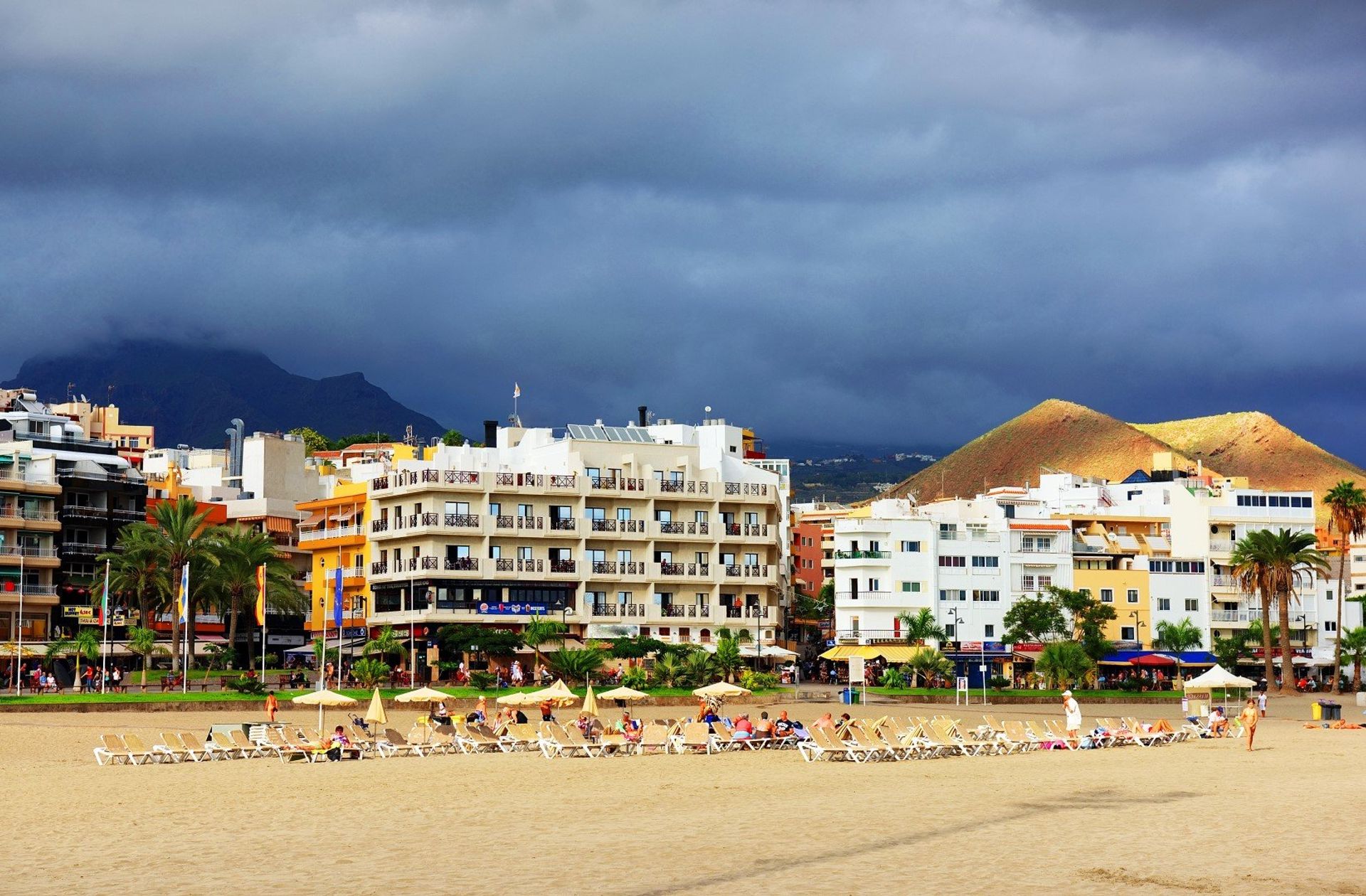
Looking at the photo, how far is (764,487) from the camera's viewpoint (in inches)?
3910

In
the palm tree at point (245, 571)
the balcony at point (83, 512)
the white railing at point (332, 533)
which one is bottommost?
the palm tree at point (245, 571)

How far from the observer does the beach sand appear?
20438 millimetres

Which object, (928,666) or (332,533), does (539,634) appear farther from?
(332,533)

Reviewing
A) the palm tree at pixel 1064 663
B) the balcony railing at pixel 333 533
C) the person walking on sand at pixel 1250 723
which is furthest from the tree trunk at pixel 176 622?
the person walking on sand at pixel 1250 723

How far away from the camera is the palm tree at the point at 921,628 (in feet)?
316

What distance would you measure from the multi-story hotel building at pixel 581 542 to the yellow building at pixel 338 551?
177 cm

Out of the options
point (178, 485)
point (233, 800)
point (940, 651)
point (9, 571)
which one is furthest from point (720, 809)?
point (178, 485)

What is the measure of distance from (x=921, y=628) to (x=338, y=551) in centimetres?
3345

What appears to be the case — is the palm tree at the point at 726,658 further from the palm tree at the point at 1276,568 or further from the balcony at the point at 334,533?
the palm tree at the point at 1276,568

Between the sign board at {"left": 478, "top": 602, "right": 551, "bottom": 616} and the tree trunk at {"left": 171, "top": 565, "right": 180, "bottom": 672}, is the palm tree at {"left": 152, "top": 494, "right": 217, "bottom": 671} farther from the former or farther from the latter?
the sign board at {"left": 478, "top": 602, "right": 551, "bottom": 616}

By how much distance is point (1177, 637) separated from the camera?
102m

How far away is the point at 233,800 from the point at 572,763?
1146 centimetres

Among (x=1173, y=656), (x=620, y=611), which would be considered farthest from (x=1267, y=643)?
(x=620, y=611)

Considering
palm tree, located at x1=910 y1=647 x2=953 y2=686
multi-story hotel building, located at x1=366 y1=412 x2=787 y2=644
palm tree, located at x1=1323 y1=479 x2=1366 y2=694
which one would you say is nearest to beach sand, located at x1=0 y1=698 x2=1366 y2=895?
palm tree, located at x1=910 y1=647 x2=953 y2=686
